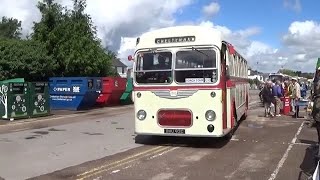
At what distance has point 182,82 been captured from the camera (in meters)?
12.0

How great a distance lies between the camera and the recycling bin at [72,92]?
82.5ft

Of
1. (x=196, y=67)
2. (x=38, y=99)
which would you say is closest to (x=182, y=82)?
(x=196, y=67)

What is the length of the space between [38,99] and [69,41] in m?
11.3

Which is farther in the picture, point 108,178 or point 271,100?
point 271,100

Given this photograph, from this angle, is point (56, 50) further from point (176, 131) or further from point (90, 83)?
point (176, 131)

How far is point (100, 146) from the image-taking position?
12.7 metres

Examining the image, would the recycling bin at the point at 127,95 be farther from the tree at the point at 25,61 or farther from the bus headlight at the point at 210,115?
the bus headlight at the point at 210,115

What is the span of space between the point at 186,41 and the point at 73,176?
5.11 meters

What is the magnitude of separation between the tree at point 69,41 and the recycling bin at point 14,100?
436 inches

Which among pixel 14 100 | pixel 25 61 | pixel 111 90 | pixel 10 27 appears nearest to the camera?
pixel 14 100

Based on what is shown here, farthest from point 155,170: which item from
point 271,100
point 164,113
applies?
point 271,100

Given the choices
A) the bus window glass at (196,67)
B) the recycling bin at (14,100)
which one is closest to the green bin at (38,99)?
the recycling bin at (14,100)

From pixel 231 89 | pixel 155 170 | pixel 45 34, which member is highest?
pixel 45 34

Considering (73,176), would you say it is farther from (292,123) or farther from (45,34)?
(45,34)
